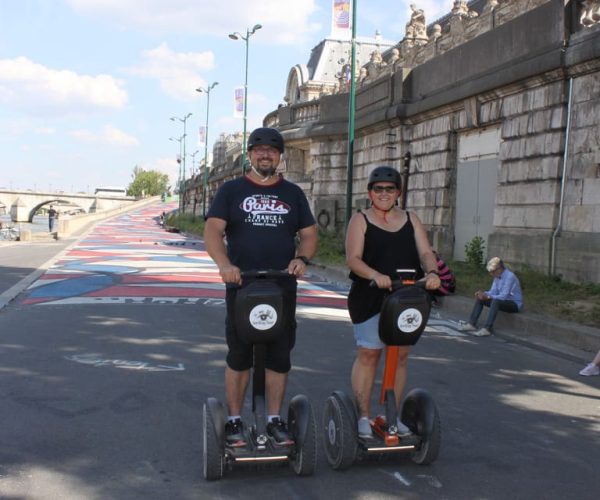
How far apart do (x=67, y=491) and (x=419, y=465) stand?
6.54 ft

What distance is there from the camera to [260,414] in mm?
4051

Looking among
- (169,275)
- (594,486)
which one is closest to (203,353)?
(594,486)

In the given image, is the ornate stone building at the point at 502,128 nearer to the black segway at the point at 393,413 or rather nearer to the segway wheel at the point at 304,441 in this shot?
the black segway at the point at 393,413

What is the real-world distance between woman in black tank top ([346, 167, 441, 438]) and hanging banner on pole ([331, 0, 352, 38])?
1774 centimetres

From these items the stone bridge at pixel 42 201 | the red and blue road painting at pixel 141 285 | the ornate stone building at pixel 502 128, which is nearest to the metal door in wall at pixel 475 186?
the ornate stone building at pixel 502 128

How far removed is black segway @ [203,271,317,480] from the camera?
12.6 feet

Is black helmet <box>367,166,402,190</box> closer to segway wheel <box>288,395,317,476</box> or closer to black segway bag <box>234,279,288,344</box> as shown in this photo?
black segway bag <box>234,279,288,344</box>

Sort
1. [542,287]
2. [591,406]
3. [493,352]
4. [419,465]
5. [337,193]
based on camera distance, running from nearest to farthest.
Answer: [419,465] < [591,406] < [493,352] < [542,287] < [337,193]

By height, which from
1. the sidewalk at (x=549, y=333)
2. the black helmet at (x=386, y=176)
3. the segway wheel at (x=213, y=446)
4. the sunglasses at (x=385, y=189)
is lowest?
the sidewalk at (x=549, y=333)

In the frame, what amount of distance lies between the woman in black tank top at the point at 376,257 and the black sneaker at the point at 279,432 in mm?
466

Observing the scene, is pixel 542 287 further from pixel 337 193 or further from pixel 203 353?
pixel 337 193

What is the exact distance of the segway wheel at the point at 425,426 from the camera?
418 cm

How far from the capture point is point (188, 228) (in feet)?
176

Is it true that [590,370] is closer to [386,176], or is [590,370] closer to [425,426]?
[425,426]
